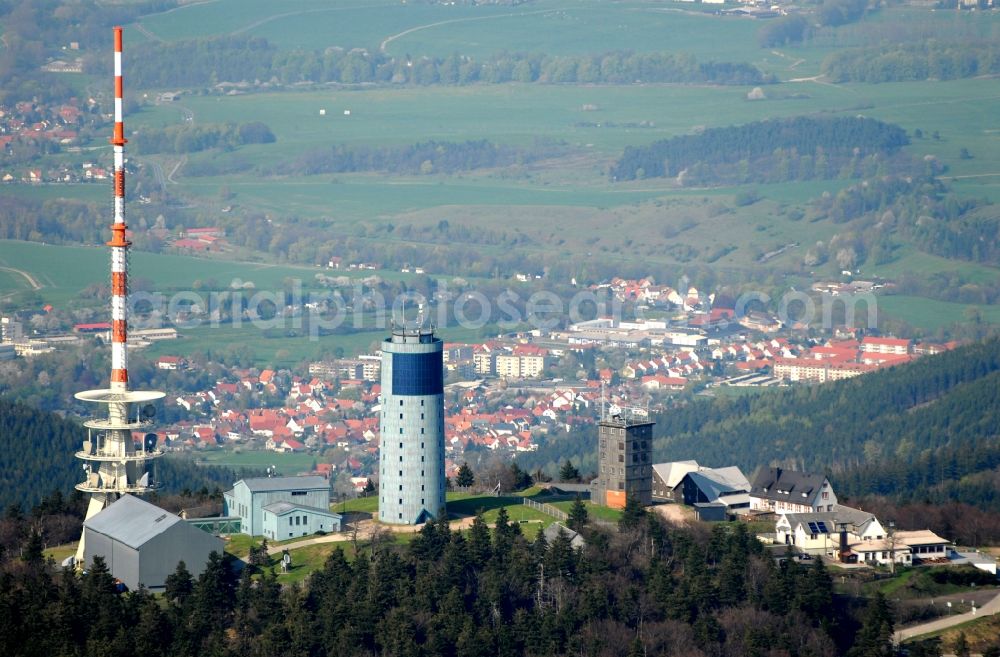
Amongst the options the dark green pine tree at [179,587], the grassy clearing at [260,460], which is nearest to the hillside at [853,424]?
the grassy clearing at [260,460]

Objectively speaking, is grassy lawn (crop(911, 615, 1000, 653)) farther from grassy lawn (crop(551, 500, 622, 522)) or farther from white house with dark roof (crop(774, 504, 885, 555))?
grassy lawn (crop(551, 500, 622, 522))

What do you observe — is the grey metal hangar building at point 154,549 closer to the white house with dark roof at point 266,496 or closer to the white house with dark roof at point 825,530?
the white house with dark roof at point 266,496

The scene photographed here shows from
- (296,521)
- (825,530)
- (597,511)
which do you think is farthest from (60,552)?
(825,530)

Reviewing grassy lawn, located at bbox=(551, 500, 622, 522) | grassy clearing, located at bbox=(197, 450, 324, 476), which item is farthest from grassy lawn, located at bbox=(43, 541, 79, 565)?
grassy clearing, located at bbox=(197, 450, 324, 476)

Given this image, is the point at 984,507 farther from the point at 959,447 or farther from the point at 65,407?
the point at 65,407

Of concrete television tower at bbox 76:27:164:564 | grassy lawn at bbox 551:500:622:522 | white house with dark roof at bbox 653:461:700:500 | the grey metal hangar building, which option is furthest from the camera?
concrete television tower at bbox 76:27:164:564
